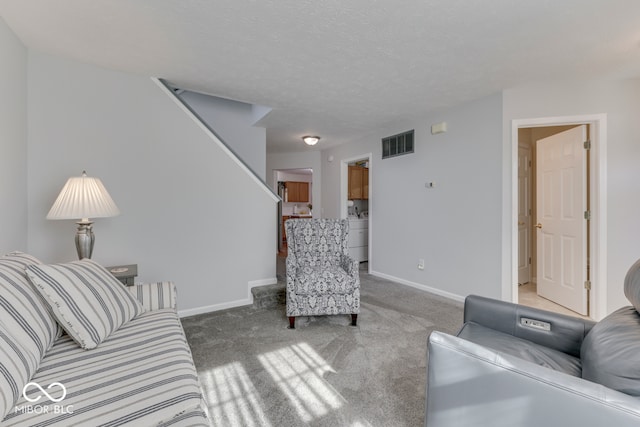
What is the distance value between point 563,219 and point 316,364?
10.4 feet

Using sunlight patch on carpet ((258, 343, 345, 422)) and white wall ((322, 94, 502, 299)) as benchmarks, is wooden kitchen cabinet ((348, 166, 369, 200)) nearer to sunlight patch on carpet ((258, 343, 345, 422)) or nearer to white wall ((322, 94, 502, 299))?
white wall ((322, 94, 502, 299))

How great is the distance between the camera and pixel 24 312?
1093 mm

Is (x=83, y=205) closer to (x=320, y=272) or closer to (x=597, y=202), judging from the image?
(x=320, y=272)

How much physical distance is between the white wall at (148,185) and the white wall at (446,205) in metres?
1.92

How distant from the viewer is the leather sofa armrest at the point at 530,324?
137 cm

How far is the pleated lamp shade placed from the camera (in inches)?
73.0

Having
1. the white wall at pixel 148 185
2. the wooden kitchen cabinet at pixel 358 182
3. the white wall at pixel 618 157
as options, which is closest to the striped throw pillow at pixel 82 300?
the white wall at pixel 148 185

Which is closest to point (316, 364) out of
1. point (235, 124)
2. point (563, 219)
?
point (563, 219)

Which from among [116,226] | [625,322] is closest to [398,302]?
[625,322]

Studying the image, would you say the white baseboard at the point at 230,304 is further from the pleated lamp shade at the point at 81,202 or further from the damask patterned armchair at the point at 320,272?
the pleated lamp shade at the point at 81,202

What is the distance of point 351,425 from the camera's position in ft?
4.56

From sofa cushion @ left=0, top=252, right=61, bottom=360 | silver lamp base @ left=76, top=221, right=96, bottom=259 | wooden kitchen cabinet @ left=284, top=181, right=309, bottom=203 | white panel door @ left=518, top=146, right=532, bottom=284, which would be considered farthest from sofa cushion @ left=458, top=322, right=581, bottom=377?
wooden kitchen cabinet @ left=284, top=181, right=309, bottom=203

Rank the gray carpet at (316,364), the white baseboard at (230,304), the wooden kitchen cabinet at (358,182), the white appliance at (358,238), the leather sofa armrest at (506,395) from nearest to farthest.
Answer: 1. the leather sofa armrest at (506,395)
2. the gray carpet at (316,364)
3. the white baseboard at (230,304)
4. the white appliance at (358,238)
5. the wooden kitchen cabinet at (358,182)

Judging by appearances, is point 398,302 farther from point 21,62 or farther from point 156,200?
point 21,62
